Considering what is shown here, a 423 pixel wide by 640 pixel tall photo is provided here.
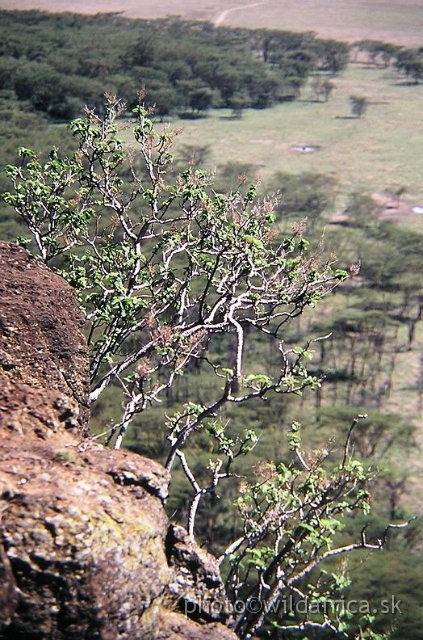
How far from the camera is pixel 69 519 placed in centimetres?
475

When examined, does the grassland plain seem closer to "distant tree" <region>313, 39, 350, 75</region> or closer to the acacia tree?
"distant tree" <region>313, 39, 350, 75</region>

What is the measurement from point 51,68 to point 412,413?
170 ft

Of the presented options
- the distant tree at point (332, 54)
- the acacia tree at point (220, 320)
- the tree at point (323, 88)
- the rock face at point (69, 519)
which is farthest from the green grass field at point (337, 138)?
the rock face at point (69, 519)

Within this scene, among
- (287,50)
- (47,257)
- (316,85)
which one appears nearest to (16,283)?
(47,257)

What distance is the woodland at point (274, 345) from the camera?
1025 cm

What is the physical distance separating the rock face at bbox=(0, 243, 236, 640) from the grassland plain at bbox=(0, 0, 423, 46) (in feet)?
296

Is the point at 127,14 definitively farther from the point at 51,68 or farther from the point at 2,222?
the point at 2,222

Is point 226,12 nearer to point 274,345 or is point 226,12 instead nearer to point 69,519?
point 274,345

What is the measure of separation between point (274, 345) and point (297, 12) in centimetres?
9108

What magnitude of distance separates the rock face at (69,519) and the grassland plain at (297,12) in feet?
296

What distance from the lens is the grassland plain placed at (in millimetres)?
96000

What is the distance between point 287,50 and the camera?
89438 mm

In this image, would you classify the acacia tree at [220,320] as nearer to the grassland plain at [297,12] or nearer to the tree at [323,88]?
the tree at [323,88]

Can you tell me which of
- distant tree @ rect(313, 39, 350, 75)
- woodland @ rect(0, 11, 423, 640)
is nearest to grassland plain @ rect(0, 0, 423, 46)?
A: distant tree @ rect(313, 39, 350, 75)
